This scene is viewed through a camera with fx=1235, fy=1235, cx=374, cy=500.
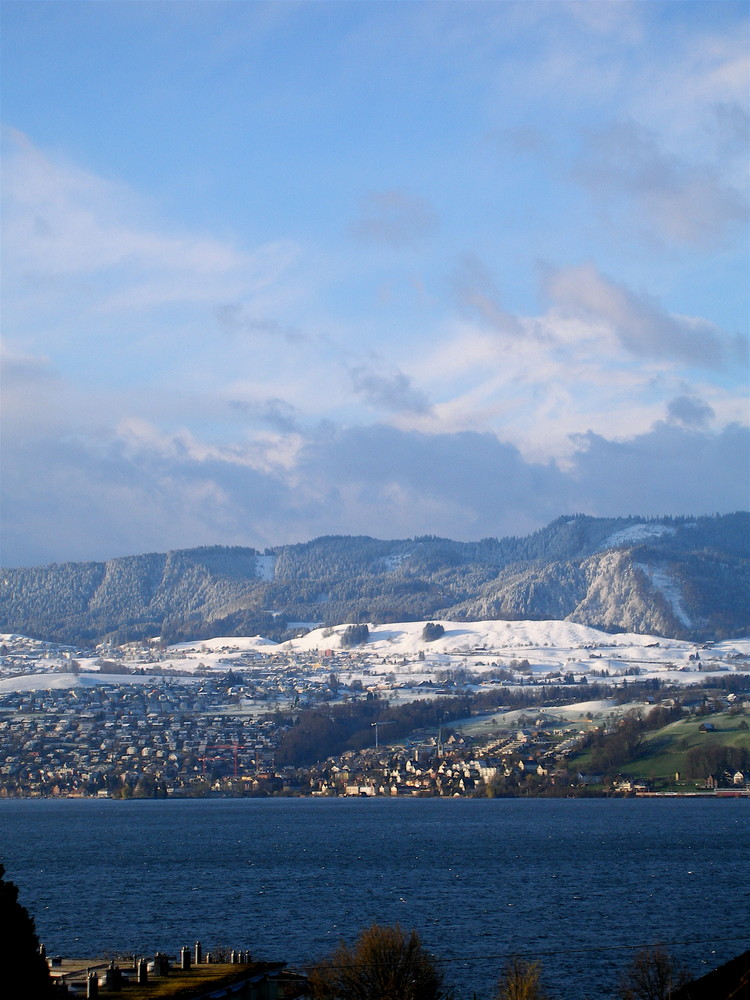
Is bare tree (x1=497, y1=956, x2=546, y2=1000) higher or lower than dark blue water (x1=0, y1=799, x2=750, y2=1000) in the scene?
higher

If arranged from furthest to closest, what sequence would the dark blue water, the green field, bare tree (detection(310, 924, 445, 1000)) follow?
the green field
the dark blue water
bare tree (detection(310, 924, 445, 1000))

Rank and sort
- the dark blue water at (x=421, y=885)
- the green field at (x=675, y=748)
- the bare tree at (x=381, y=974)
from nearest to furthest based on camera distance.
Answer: the bare tree at (x=381, y=974)
the dark blue water at (x=421, y=885)
the green field at (x=675, y=748)

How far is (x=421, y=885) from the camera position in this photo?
7388cm

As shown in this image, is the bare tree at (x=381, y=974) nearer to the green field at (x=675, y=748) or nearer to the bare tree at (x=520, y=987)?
the bare tree at (x=520, y=987)

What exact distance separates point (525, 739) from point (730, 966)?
153418 millimetres

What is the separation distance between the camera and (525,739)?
183m

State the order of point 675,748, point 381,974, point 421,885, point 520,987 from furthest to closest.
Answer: point 675,748, point 421,885, point 381,974, point 520,987

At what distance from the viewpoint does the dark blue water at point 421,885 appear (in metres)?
52.3

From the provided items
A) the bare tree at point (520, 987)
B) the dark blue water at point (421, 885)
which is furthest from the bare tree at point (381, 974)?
the dark blue water at point (421, 885)

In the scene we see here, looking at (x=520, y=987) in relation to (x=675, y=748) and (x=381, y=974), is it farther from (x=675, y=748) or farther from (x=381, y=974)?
(x=675, y=748)

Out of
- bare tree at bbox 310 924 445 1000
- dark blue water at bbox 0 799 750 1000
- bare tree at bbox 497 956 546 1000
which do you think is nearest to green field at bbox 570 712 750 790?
dark blue water at bbox 0 799 750 1000

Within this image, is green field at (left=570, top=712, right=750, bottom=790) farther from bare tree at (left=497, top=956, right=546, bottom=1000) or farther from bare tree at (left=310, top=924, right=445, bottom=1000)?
bare tree at (left=310, top=924, right=445, bottom=1000)

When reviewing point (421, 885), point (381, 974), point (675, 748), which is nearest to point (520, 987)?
point (381, 974)

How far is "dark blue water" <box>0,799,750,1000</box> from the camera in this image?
52.3 meters
